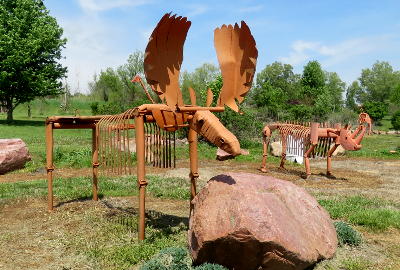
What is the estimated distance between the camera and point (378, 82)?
86.3 m

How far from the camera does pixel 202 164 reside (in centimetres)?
1791

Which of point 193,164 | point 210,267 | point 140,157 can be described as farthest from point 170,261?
point 193,164

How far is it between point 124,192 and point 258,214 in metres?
7.01

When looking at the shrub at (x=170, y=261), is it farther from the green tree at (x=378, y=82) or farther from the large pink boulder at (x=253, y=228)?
the green tree at (x=378, y=82)

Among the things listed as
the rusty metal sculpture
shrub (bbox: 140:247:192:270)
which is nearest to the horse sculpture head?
the rusty metal sculpture

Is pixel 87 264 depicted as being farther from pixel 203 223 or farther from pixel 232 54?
pixel 232 54

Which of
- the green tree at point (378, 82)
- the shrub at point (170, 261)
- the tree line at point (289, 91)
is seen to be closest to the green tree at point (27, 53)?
the tree line at point (289, 91)

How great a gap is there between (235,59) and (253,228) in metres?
2.59

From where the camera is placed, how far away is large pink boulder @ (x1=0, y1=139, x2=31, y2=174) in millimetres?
14961

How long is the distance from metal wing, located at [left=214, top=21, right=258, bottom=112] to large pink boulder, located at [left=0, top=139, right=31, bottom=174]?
11.9m

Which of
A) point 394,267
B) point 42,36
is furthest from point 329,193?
point 42,36

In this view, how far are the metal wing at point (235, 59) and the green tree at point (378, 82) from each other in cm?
8369

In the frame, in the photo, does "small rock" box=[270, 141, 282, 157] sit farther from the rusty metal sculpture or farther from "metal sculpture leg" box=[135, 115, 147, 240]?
"metal sculpture leg" box=[135, 115, 147, 240]

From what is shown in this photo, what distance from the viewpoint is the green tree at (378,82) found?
83375 mm
